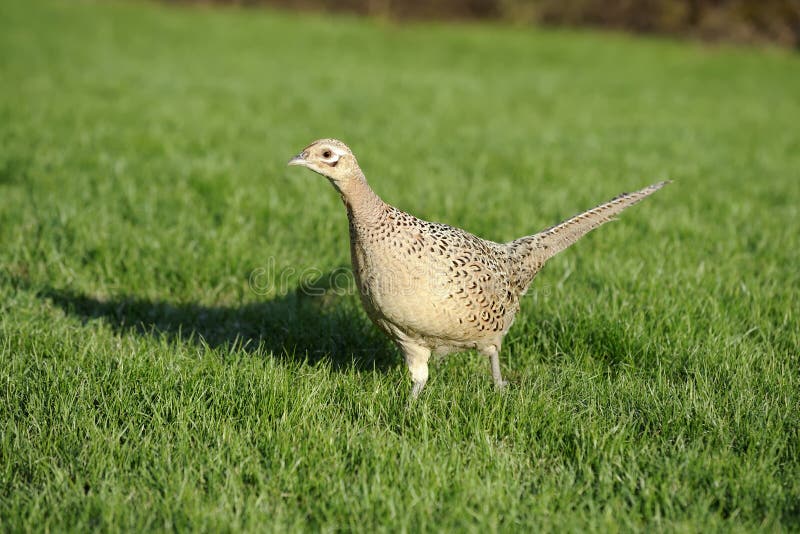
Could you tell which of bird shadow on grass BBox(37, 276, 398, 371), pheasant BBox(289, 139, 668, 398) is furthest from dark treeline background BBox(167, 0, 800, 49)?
pheasant BBox(289, 139, 668, 398)

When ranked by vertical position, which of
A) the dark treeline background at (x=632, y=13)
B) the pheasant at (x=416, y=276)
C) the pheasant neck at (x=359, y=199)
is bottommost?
the pheasant at (x=416, y=276)

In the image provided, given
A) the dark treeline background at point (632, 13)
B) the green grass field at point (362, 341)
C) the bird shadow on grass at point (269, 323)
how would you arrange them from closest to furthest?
1. the green grass field at point (362, 341)
2. the bird shadow on grass at point (269, 323)
3. the dark treeline background at point (632, 13)

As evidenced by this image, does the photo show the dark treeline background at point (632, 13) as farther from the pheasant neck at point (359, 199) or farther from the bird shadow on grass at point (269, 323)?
the pheasant neck at point (359, 199)

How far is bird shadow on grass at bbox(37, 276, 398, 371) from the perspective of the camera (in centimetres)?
443

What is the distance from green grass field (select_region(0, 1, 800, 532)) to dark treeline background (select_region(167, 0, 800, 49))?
17570 mm

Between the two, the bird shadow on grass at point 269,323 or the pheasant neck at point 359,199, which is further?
the bird shadow on grass at point 269,323

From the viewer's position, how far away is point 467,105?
13508mm

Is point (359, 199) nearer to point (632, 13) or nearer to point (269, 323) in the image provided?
point (269, 323)

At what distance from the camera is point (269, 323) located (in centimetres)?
477

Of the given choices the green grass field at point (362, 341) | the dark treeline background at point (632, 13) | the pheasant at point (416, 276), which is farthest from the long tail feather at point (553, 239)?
the dark treeline background at point (632, 13)

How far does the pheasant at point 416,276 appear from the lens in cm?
347

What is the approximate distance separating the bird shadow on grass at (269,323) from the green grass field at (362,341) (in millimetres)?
25

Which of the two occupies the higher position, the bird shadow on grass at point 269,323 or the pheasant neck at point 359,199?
the pheasant neck at point 359,199

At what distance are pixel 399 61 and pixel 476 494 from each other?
714 inches
